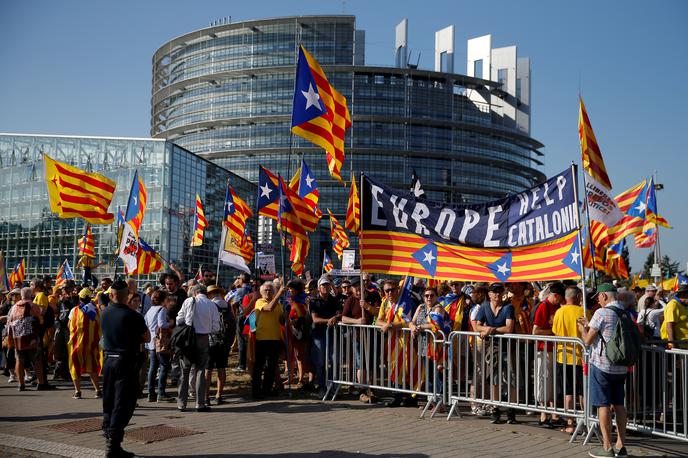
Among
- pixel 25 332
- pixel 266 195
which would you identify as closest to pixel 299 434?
pixel 25 332

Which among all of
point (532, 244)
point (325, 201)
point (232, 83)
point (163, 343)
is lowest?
point (163, 343)

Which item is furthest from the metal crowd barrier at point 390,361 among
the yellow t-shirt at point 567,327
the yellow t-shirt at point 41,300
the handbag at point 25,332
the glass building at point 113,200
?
the glass building at point 113,200

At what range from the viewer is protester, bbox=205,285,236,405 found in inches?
419

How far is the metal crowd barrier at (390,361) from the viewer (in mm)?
9672

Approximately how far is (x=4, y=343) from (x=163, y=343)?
449 centimetres

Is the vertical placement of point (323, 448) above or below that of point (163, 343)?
below

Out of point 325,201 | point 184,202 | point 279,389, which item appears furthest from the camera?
point 325,201

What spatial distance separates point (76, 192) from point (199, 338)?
9096mm

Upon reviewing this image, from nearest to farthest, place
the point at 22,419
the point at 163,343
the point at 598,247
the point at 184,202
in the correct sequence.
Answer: the point at 22,419, the point at 163,343, the point at 598,247, the point at 184,202

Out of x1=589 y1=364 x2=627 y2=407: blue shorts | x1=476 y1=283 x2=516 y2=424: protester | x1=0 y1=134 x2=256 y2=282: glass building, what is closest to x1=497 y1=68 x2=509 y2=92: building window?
x1=0 y1=134 x2=256 y2=282: glass building

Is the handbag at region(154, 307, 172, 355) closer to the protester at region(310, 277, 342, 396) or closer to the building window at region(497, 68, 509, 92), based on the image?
the protester at region(310, 277, 342, 396)

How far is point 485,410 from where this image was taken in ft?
32.1

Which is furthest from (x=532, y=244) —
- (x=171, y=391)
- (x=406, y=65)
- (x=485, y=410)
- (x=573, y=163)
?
(x=406, y=65)

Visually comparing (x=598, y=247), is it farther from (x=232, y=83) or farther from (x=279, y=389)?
(x=232, y=83)
